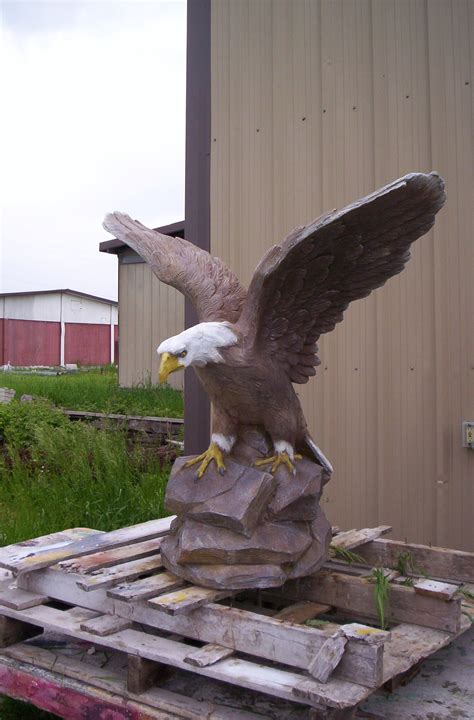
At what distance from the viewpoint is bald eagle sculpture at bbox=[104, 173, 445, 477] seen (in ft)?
7.15

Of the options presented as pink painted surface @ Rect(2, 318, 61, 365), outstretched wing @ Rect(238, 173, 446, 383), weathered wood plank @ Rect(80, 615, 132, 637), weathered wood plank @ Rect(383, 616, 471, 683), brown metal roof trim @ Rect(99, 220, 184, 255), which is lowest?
weathered wood plank @ Rect(383, 616, 471, 683)

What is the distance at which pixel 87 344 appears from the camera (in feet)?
65.8

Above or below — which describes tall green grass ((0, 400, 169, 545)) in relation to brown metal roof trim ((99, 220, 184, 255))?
below

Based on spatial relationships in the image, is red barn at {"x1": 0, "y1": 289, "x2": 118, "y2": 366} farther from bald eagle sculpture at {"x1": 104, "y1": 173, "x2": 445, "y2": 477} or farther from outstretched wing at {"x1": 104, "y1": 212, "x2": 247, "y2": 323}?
bald eagle sculpture at {"x1": 104, "y1": 173, "x2": 445, "y2": 477}

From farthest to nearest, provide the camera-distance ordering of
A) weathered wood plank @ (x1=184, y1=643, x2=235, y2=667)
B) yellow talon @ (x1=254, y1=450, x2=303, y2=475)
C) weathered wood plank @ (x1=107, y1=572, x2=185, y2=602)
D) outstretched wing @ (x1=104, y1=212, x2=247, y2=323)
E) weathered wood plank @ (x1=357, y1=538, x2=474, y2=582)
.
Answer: weathered wood plank @ (x1=357, y1=538, x2=474, y2=582)
outstretched wing @ (x1=104, y1=212, x2=247, y2=323)
yellow talon @ (x1=254, y1=450, x2=303, y2=475)
weathered wood plank @ (x1=107, y1=572, x2=185, y2=602)
weathered wood plank @ (x1=184, y1=643, x2=235, y2=667)

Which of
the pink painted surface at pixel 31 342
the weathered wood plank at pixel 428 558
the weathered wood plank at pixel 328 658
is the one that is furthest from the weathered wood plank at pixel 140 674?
the pink painted surface at pixel 31 342

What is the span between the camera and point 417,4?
379cm

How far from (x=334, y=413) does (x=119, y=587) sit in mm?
2066

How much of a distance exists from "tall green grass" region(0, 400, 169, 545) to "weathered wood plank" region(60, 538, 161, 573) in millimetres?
1667

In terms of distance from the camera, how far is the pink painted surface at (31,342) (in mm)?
17125

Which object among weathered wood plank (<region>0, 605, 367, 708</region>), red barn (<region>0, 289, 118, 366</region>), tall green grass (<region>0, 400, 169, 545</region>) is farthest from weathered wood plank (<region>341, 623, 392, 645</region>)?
red barn (<region>0, 289, 118, 366</region>)

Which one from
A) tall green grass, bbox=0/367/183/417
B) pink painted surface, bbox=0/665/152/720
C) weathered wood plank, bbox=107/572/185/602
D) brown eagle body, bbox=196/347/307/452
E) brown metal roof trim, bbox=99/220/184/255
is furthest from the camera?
brown metal roof trim, bbox=99/220/184/255

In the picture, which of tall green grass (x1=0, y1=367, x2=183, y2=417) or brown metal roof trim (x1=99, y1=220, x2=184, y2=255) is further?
brown metal roof trim (x1=99, y1=220, x2=184, y2=255)

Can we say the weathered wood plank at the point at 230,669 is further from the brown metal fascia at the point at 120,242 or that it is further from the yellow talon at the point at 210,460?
the brown metal fascia at the point at 120,242
